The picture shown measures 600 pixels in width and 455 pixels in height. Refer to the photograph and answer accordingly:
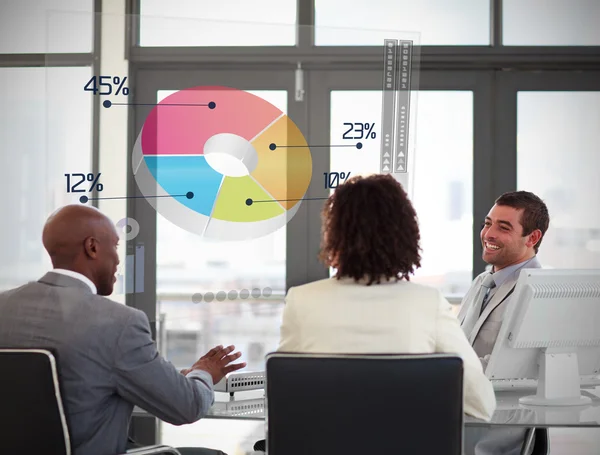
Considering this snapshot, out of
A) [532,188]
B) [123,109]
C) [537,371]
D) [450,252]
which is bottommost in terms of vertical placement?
[537,371]

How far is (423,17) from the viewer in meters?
4.68

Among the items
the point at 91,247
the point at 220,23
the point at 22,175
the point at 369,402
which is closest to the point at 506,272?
the point at 369,402

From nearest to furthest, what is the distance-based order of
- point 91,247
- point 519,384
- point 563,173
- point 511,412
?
point 91,247, point 511,412, point 519,384, point 563,173

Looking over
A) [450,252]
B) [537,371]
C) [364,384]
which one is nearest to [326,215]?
[364,384]

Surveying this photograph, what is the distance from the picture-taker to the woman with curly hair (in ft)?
6.04

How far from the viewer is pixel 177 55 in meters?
4.23

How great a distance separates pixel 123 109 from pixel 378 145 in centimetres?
131

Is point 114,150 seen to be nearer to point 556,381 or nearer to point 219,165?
point 219,165

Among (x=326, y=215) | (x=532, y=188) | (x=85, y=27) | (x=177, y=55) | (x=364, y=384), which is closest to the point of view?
(x=364, y=384)

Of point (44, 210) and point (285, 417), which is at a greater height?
point (44, 210)

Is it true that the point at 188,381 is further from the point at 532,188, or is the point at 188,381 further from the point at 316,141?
the point at 532,188

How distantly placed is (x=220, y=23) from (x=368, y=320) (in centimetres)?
281

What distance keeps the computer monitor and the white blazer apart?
436 millimetres

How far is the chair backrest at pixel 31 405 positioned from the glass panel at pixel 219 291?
2231 mm
